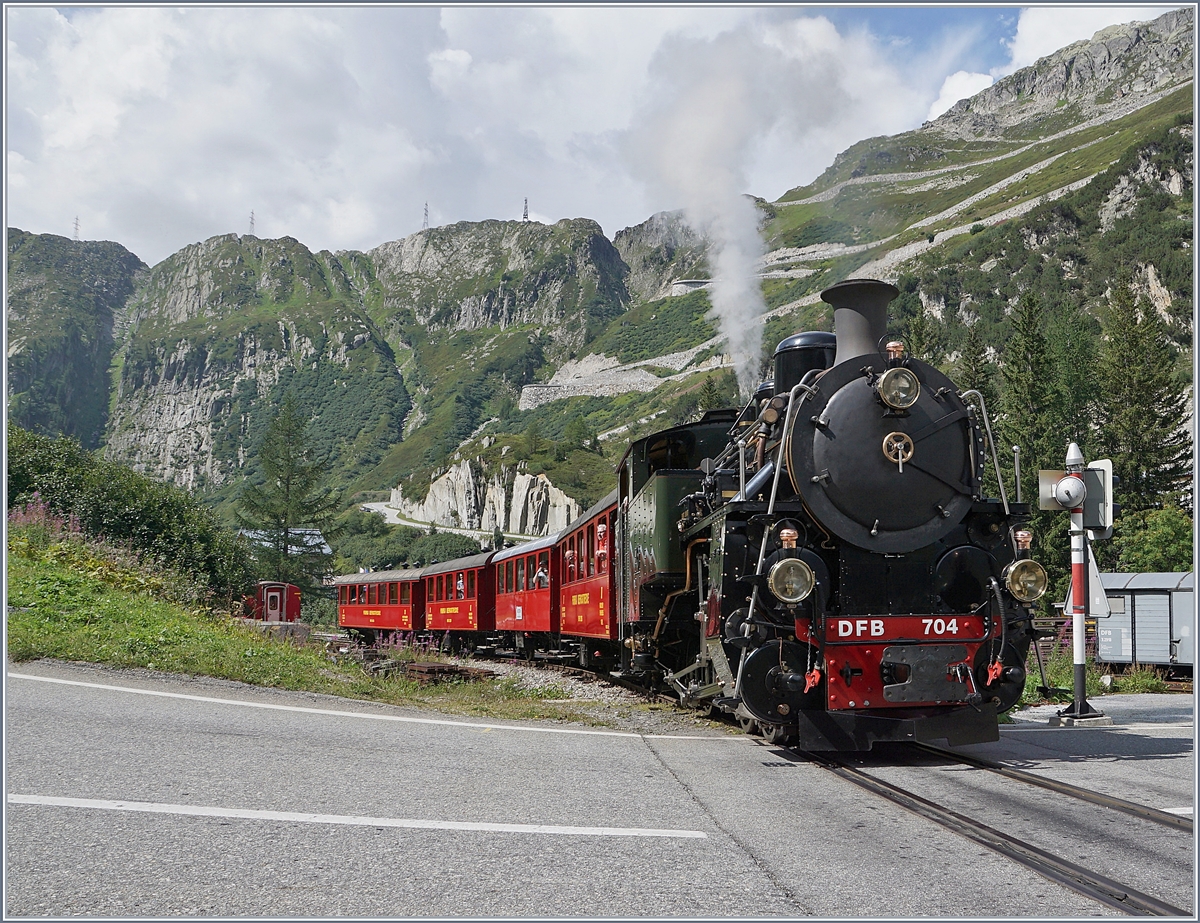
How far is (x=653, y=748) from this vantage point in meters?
7.76

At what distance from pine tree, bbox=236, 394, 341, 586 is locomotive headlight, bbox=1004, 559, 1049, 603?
56390 millimetres

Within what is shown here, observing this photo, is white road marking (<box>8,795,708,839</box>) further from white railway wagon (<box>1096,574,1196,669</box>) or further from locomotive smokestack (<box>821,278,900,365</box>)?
white railway wagon (<box>1096,574,1196,669</box>)

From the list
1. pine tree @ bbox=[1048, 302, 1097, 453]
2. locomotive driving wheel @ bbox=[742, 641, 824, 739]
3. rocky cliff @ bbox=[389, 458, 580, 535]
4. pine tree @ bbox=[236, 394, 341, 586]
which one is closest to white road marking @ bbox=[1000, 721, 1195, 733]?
locomotive driving wheel @ bbox=[742, 641, 824, 739]

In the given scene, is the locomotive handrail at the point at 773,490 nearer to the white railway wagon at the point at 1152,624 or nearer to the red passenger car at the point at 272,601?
the white railway wagon at the point at 1152,624

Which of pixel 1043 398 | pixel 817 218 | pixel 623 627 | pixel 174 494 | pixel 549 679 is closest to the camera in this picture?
pixel 623 627

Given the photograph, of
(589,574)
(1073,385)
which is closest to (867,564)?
(589,574)

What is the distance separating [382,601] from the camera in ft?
110

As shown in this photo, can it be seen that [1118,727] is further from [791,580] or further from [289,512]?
[289,512]

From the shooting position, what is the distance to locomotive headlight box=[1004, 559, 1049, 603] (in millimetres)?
7215

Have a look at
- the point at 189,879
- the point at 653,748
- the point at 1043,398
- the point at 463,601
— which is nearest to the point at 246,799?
the point at 189,879

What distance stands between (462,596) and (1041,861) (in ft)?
71.9

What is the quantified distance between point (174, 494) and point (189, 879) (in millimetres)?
26846

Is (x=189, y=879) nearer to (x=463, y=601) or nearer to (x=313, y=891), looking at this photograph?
(x=313, y=891)

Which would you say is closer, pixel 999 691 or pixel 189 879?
pixel 189 879
